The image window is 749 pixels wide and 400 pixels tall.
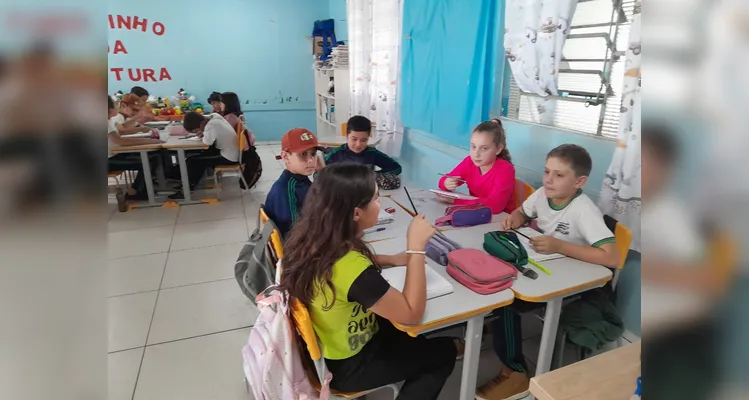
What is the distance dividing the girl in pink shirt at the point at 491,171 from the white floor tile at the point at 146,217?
8.90 ft

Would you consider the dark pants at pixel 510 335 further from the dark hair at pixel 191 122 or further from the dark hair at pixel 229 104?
the dark hair at pixel 229 104

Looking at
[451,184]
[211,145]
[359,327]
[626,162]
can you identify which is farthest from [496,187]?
[211,145]

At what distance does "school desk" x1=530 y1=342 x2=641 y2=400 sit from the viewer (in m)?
0.94

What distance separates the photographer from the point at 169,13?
6.22m

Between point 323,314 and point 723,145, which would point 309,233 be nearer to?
point 323,314

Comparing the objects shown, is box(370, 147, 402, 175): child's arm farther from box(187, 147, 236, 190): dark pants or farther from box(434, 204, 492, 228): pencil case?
box(187, 147, 236, 190): dark pants

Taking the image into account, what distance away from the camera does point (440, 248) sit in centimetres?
157

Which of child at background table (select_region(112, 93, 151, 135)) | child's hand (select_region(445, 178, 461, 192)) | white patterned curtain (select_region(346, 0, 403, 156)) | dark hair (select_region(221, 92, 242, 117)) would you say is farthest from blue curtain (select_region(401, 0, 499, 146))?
child at background table (select_region(112, 93, 151, 135))

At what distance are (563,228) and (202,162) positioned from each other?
3642mm

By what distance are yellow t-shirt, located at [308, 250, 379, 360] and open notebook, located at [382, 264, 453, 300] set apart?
0.13 metres

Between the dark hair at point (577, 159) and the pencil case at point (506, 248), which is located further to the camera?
the dark hair at point (577, 159)

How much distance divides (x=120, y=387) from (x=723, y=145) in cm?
218

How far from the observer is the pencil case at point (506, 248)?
1.49m

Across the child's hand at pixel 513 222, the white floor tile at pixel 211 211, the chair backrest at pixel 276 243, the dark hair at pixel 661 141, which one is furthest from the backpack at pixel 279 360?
the white floor tile at pixel 211 211
